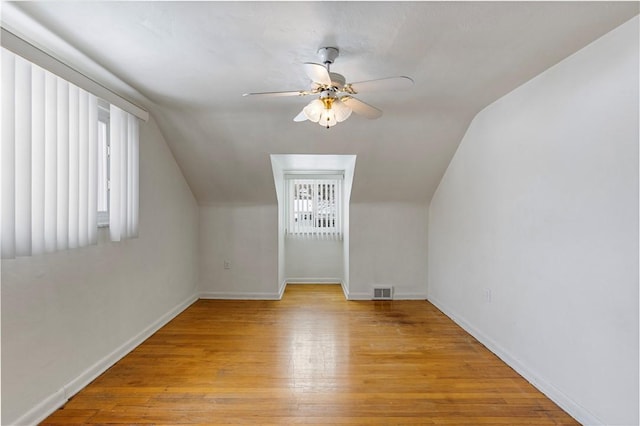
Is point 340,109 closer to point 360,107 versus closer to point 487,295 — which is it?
point 360,107

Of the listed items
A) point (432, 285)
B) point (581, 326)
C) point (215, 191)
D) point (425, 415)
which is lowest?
point (425, 415)

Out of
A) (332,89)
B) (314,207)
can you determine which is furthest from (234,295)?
(332,89)

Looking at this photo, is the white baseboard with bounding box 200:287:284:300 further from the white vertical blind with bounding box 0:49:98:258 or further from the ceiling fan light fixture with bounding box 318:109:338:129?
the ceiling fan light fixture with bounding box 318:109:338:129

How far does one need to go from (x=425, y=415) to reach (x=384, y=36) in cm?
228

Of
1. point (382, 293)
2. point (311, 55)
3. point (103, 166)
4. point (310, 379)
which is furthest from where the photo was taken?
point (382, 293)

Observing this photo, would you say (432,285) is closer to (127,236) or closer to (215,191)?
(215,191)

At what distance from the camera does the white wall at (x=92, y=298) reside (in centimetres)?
175

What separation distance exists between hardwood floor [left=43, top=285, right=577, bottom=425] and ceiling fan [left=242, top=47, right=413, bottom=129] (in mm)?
1865

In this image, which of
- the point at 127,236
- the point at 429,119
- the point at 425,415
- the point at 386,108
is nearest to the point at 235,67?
the point at 386,108

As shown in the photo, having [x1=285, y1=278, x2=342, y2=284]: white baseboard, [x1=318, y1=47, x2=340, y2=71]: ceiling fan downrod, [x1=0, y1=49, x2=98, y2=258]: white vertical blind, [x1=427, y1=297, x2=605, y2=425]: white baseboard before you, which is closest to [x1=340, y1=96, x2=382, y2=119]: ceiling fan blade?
[x1=318, y1=47, x2=340, y2=71]: ceiling fan downrod

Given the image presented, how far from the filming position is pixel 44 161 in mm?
1875

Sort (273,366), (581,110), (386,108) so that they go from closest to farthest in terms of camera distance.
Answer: (581,110) < (273,366) < (386,108)

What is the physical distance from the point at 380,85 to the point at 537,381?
2314 mm

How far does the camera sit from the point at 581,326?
191cm
